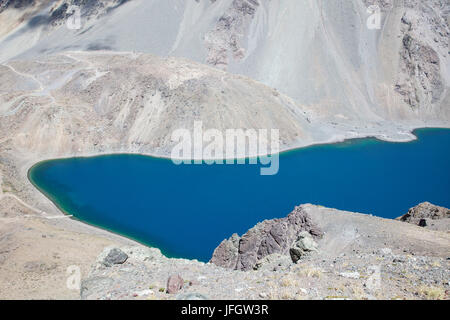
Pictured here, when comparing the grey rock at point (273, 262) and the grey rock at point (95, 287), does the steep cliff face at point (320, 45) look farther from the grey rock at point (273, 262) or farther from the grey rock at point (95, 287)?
the grey rock at point (95, 287)

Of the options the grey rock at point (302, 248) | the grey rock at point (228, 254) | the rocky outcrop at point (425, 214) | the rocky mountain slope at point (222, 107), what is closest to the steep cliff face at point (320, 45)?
the rocky mountain slope at point (222, 107)

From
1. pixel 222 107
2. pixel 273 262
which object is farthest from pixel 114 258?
pixel 222 107

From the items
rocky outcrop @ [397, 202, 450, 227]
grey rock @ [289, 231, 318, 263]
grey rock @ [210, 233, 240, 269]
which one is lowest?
grey rock @ [210, 233, 240, 269]

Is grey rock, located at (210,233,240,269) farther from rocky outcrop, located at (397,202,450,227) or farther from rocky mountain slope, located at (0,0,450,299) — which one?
rocky outcrop, located at (397,202,450,227)

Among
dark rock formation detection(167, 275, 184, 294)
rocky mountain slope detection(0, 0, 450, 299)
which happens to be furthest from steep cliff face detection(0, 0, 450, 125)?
dark rock formation detection(167, 275, 184, 294)

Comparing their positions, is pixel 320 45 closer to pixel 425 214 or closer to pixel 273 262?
pixel 425 214

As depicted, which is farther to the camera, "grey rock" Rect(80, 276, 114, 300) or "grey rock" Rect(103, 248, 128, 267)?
"grey rock" Rect(103, 248, 128, 267)
